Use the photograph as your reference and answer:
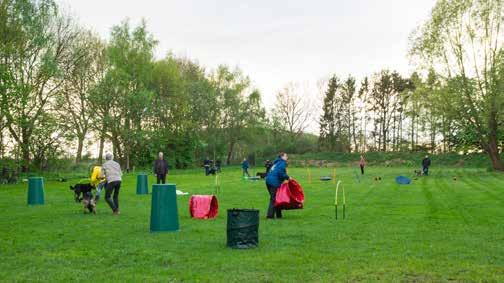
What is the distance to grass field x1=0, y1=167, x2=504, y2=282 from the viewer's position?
7953mm

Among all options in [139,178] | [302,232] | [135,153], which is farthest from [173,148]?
[302,232]

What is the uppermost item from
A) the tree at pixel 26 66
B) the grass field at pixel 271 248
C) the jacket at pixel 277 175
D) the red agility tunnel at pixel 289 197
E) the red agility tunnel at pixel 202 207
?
the tree at pixel 26 66

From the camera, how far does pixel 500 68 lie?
45.9m

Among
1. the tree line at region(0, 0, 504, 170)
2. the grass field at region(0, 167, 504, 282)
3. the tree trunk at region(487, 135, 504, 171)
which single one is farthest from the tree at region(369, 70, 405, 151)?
the grass field at region(0, 167, 504, 282)

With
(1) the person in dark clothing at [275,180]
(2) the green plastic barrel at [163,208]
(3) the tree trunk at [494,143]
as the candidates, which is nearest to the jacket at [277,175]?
(1) the person in dark clothing at [275,180]

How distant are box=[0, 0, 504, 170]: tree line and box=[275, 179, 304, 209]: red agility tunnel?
74.9 ft

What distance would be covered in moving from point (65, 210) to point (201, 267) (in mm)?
10700

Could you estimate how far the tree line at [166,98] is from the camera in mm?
36375

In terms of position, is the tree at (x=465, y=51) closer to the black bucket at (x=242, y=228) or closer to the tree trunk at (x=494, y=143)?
the tree trunk at (x=494, y=143)

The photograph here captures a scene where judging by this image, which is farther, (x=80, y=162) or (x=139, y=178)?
(x=80, y=162)

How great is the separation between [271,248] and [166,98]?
53432 millimetres

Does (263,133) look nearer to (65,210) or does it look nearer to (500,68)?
(500,68)

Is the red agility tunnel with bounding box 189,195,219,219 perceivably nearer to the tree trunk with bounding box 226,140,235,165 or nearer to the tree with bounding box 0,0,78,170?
the tree with bounding box 0,0,78,170

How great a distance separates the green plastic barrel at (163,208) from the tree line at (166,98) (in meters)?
23.1
